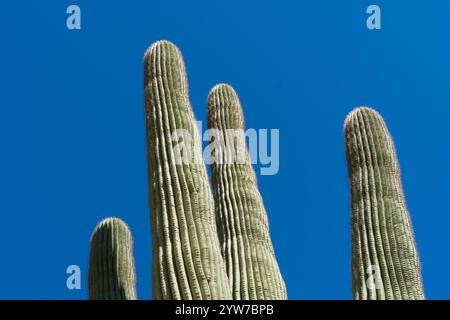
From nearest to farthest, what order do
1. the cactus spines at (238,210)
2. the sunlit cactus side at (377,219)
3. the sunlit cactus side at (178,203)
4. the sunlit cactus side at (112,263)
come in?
1. the sunlit cactus side at (178,203)
2. the sunlit cactus side at (377,219)
3. the cactus spines at (238,210)
4. the sunlit cactus side at (112,263)

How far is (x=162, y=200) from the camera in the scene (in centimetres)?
652

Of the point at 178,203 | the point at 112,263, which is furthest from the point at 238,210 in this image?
the point at 178,203

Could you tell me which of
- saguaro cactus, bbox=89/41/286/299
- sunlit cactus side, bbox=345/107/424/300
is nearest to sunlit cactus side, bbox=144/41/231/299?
saguaro cactus, bbox=89/41/286/299

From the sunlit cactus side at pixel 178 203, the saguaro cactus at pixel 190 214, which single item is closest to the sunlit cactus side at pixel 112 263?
the saguaro cactus at pixel 190 214

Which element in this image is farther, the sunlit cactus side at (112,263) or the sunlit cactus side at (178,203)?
the sunlit cactus side at (112,263)

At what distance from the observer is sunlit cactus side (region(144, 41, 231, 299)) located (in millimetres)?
6160

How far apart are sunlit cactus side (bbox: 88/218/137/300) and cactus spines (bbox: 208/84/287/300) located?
894 mm

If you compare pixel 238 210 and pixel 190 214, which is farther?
pixel 238 210

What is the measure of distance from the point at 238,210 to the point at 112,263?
4.11 ft

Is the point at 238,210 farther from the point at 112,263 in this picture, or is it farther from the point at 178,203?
the point at 178,203

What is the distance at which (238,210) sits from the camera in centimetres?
805

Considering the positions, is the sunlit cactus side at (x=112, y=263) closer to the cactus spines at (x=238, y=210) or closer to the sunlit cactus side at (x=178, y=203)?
the cactus spines at (x=238, y=210)

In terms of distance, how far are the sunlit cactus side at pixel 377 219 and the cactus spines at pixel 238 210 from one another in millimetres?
774

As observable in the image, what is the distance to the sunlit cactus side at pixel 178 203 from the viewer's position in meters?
6.16
